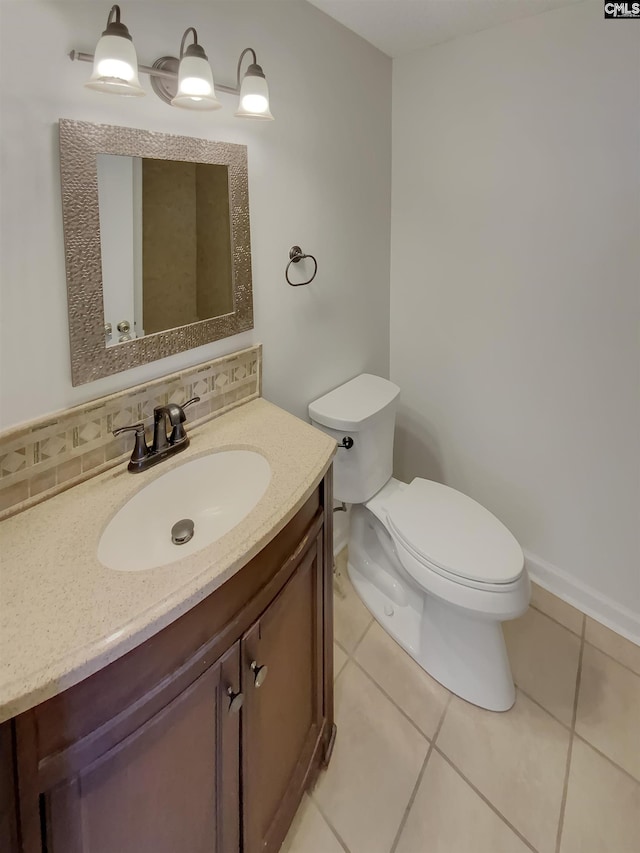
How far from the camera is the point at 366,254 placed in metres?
1.92

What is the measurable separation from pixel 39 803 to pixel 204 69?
51.2 inches

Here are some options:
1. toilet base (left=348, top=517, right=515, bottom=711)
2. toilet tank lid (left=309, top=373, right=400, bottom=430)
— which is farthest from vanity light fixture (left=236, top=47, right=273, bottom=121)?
toilet base (left=348, top=517, right=515, bottom=711)

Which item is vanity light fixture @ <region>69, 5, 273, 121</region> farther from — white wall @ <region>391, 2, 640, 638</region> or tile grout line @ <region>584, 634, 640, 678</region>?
tile grout line @ <region>584, 634, 640, 678</region>

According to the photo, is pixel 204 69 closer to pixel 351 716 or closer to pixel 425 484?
pixel 425 484

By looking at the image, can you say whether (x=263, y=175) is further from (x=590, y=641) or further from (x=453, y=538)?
(x=590, y=641)

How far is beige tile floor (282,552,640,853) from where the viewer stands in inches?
47.8

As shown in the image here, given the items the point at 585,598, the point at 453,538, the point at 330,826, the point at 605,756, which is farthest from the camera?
the point at 585,598

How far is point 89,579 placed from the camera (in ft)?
2.48

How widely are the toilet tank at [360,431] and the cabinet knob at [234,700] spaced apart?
927 millimetres

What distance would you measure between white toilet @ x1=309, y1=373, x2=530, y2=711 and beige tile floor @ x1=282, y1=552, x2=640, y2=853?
0.28 feet

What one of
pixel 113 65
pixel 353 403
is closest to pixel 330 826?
pixel 353 403

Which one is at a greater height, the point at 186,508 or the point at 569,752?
the point at 186,508

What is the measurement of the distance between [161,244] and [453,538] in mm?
1207

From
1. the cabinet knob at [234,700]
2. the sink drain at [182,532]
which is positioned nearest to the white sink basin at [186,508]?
the sink drain at [182,532]
